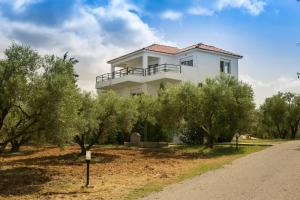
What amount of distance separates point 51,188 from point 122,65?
44.4m

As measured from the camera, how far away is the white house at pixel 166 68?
158 feet

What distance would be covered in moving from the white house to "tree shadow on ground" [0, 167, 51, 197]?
28.3 m

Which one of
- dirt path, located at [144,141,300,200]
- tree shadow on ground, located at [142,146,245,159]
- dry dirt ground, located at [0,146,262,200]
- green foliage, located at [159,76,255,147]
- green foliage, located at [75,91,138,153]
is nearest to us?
dirt path, located at [144,141,300,200]

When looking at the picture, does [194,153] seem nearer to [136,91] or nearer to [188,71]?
[188,71]

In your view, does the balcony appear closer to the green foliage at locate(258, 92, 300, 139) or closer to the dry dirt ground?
the green foliage at locate(258, 92, 300, 139)

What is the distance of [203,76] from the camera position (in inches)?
1971

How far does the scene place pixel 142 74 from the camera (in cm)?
5059

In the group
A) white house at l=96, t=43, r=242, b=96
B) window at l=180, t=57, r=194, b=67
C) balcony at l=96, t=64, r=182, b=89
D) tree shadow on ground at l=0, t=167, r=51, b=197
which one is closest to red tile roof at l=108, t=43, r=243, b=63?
white house at l=96, t=43, r=242, b=96

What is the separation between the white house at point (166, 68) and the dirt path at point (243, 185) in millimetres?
29286

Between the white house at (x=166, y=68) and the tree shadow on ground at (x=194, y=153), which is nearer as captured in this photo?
the tree shadow on ground at (x=194, y=153)

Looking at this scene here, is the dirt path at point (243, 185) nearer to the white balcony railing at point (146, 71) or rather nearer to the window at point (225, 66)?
the white balcony railing at point (146, 71)

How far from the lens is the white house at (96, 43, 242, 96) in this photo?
48178 millimetres

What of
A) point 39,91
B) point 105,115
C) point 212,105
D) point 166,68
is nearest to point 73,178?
point 39,91

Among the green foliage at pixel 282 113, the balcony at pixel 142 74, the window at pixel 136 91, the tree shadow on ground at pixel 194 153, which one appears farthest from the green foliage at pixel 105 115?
the green foliage at pixel 282 113
